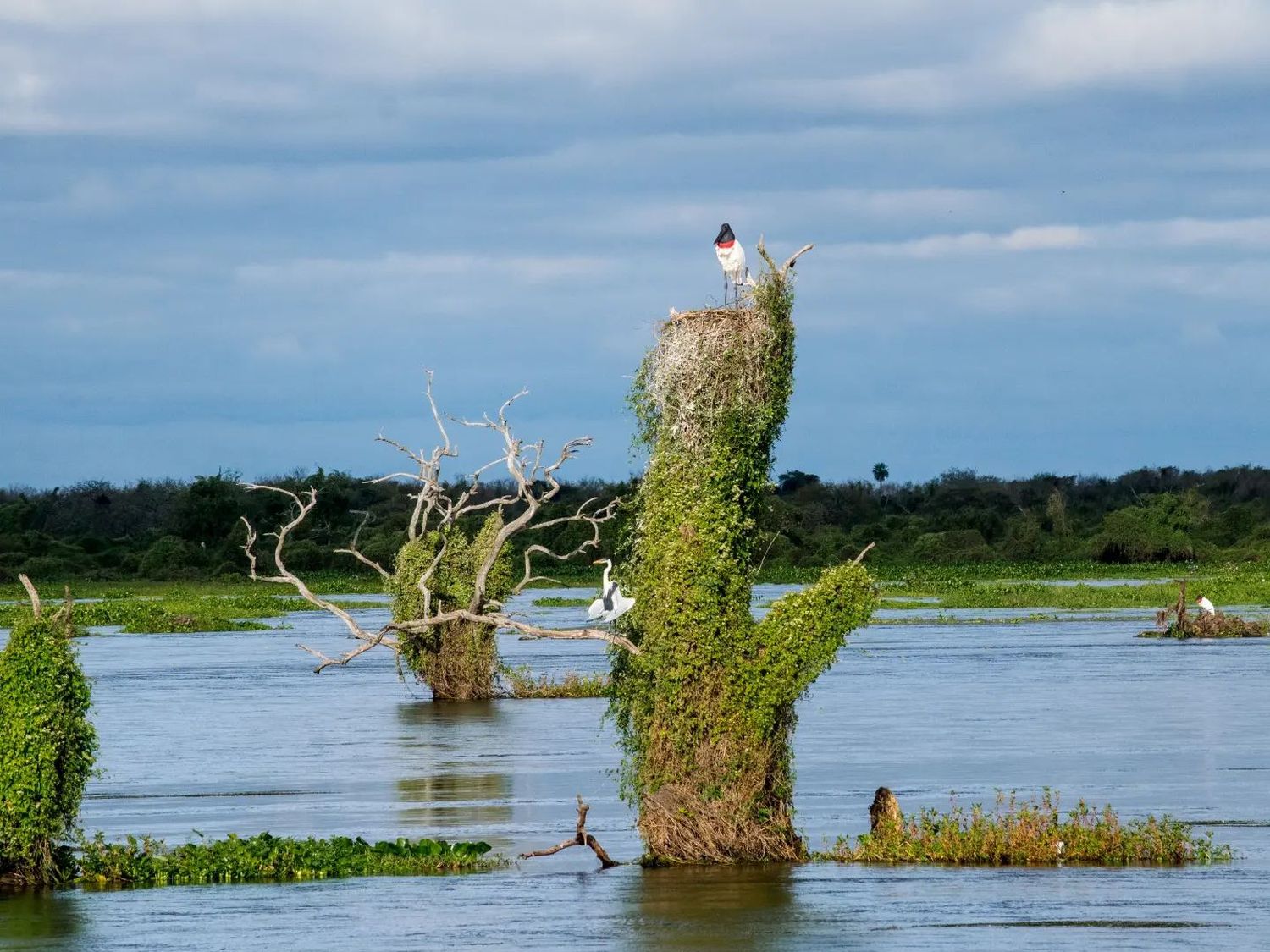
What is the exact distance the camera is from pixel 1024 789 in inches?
1073

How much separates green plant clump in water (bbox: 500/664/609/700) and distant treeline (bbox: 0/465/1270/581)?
158 ft

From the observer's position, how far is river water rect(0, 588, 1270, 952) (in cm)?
1780

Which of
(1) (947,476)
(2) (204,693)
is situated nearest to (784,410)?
(2) (204,693)

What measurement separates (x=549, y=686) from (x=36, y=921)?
2625cm

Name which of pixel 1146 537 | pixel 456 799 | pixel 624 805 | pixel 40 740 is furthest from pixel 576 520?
pixel 1146 537

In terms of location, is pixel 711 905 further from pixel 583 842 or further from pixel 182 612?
pixel 182 612

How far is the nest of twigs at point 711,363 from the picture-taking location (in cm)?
1920

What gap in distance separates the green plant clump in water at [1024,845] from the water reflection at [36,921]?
7473 millimetres

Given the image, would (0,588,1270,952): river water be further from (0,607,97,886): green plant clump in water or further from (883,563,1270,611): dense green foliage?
(883,563,1270,611): dense green foliage

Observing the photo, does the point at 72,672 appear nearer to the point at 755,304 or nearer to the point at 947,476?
the point at 755,304

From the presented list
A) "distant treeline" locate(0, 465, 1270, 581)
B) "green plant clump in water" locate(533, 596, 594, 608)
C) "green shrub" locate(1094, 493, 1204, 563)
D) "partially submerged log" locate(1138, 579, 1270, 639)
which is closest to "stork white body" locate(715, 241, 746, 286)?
"partially submerged log" locate(1138, 579, 1270, 639)

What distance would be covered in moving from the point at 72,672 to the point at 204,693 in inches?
1102

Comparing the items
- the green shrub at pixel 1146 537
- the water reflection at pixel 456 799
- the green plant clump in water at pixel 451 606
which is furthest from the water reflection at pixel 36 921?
the green shrub at pixel 1146 537

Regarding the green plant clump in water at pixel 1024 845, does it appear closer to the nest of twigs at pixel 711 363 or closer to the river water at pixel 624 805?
the river water at pixel 624 805
